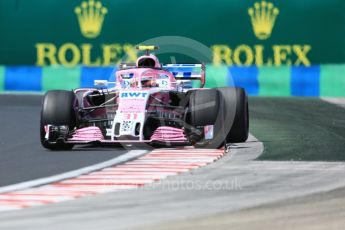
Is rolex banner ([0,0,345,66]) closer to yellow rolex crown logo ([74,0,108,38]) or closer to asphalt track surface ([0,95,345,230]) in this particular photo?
yellow rolex crown logo ([74,0,108,38])

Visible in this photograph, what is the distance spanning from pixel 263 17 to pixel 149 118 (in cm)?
1204

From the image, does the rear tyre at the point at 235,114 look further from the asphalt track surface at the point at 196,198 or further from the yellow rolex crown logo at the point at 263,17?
the yellow rolex crown logo at the point at 263,17

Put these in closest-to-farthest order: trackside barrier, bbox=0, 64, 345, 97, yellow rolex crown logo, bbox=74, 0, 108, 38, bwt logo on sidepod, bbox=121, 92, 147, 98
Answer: bwt logo on sidepod, bbox=121, 92, 147, 98 < trackside barrier, bbox=0, 64, 345, 97 < yellow rolex crown logo, bbox=74, 0, 108, 38

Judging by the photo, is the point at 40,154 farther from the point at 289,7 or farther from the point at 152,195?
the point at 289,7

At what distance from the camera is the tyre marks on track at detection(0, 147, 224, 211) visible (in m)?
9.54

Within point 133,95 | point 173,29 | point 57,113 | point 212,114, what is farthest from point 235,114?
point 173,29

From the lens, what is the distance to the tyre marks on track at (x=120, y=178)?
954 centimetres

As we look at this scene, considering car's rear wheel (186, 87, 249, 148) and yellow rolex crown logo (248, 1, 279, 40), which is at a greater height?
yellow rolex crown logo (248, 1, 279, 40)

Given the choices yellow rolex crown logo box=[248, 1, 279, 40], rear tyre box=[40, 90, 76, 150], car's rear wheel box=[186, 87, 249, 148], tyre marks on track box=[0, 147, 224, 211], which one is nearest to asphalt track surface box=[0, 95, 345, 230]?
tyre marks on track box=[0, 147, 224, 211]

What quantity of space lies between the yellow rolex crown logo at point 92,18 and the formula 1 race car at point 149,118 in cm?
1131

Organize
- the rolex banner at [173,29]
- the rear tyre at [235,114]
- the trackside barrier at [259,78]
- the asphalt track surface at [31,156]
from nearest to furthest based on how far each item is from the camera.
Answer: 1. the asphalt track surface at [31,156]
2. the rear tyre at [235,114]
3. the trackside barrier at [259,78]
4. the rolex banner at [173,29]

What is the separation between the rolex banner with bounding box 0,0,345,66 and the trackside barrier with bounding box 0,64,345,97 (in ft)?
0.57

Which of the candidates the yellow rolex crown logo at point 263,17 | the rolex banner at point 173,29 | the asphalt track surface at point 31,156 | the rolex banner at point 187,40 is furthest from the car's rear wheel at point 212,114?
the yellow rolex crown logo at point 263,17

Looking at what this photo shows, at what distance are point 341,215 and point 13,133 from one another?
924 cm
